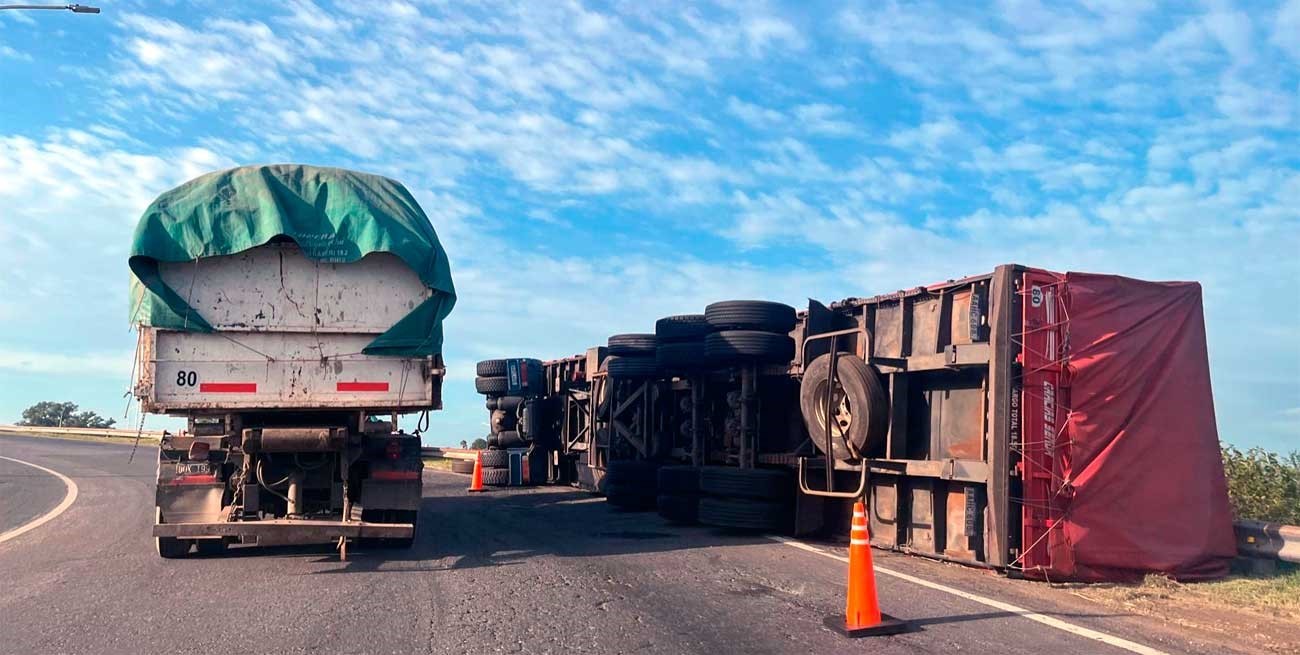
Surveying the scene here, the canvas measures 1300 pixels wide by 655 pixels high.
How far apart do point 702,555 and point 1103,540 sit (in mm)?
3715

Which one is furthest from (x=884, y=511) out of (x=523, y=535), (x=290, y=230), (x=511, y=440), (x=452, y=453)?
(x=452, y=453)

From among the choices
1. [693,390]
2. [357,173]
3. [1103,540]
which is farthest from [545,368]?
[1103,540]

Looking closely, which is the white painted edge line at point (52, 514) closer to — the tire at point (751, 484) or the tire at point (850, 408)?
the tire at point (751, 484)

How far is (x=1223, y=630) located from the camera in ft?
21.5

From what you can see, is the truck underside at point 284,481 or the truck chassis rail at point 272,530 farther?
the truck underside at point 284,481

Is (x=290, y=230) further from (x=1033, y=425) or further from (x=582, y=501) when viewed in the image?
(x=582, y=501)

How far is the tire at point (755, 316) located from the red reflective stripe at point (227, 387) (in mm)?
5514

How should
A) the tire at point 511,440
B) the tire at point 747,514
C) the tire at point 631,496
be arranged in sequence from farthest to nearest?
1. the tire at point 511,440
2. the tire at point 631,496
3. the tire at point 747,514

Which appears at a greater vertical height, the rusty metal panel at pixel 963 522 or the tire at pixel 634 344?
the tire at pixel 634 344

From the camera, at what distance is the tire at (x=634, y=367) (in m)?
14.9

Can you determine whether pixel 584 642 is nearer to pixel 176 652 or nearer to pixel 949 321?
pixel 176 652

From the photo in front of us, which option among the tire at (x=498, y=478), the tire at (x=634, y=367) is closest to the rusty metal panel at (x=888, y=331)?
the tire at (x=634, y=367)

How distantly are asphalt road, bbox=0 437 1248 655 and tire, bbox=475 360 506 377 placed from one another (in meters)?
9.98

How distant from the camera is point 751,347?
38.7 ft
